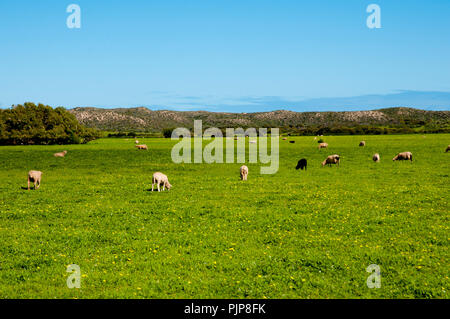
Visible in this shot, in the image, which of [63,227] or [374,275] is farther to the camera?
[63,227]

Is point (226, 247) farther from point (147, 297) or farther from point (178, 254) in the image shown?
point (147, 297)

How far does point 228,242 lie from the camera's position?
42.8ft

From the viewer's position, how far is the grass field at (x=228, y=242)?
952cm

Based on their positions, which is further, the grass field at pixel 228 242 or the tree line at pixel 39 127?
the tree line at pixel 39 127

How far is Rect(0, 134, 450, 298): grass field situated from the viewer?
9516mm

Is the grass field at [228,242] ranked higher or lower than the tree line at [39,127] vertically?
lower

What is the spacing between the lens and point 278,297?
893 centimetres

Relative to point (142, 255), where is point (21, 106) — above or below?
above

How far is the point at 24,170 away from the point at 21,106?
85.3m

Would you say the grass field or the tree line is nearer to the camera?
the grass field

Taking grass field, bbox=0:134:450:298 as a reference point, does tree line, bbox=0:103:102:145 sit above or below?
above

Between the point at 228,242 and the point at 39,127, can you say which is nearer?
the point at 228,242
